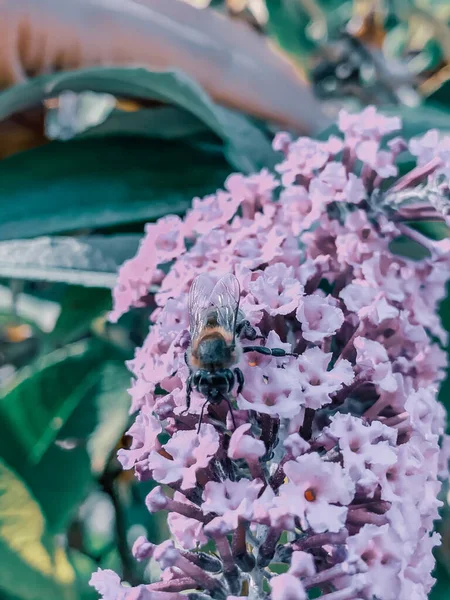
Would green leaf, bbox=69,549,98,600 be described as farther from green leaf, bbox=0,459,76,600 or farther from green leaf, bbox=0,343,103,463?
green leaf, bbox=0,343,103,463

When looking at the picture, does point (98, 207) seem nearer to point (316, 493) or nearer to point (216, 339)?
point (216, 339)

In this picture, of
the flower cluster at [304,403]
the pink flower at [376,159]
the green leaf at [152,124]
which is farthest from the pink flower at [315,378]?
the green leaf at [152,124]

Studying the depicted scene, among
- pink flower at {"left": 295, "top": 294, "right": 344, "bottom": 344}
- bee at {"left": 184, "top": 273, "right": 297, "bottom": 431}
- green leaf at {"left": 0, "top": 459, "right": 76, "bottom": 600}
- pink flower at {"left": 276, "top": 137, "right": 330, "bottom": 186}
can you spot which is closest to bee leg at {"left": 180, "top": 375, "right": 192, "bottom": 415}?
bee at {"left": 184, "top": 273, "right": 297, "bottom": 431}

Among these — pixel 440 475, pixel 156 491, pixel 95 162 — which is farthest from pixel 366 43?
pixel 156 491

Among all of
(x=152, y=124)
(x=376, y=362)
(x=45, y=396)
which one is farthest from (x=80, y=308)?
(x=376, y=362)

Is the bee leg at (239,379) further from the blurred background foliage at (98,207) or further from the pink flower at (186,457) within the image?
the blurred background foliage at (98,207)

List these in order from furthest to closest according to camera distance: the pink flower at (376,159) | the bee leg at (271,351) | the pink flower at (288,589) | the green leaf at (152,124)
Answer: the green leaf at (152,124)
the pink flower at (376,159)
the bee leg at (271,351)
the pink flower at (288,589)

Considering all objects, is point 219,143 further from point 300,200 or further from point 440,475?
point 440,475

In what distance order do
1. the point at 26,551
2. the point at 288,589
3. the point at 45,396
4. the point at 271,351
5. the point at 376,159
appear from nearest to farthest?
the point at 288,589, the point at 271,351, the point at 376,159, the point at 26,551, the point at 45,396
